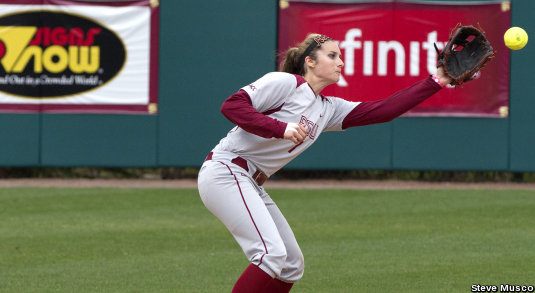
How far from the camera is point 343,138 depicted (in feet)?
46.6

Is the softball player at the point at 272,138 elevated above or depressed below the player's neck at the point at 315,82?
below

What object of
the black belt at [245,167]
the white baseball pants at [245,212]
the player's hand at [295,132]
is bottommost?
the white baseball pants at [245,212]

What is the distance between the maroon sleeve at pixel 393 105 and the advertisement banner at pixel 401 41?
8389 millimetres

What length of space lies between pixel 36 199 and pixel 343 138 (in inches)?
185

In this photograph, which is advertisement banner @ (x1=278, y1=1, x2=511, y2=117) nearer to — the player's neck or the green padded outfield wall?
the green padded outfield wall

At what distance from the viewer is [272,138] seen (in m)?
5.40

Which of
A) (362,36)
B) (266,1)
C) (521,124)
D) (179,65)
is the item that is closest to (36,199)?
(179,65)

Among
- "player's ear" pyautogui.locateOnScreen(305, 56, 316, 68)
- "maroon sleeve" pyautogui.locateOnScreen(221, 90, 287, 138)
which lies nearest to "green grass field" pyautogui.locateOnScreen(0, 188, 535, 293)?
"player's ear" pyautogui.locateOnScreen(305, 56, 316, 68)

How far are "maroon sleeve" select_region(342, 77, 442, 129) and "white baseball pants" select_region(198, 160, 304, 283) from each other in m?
0.81

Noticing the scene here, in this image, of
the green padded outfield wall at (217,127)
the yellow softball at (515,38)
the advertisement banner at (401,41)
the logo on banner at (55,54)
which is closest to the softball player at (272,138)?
the yellow softball at (515,38)

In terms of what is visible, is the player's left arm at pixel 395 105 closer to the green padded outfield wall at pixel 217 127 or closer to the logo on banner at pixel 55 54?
the green padded outfield wall at pixel 217 127

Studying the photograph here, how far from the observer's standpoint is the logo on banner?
14.0 metres

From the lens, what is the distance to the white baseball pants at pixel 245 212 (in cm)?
525

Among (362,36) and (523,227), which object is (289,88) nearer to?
(523,227)
